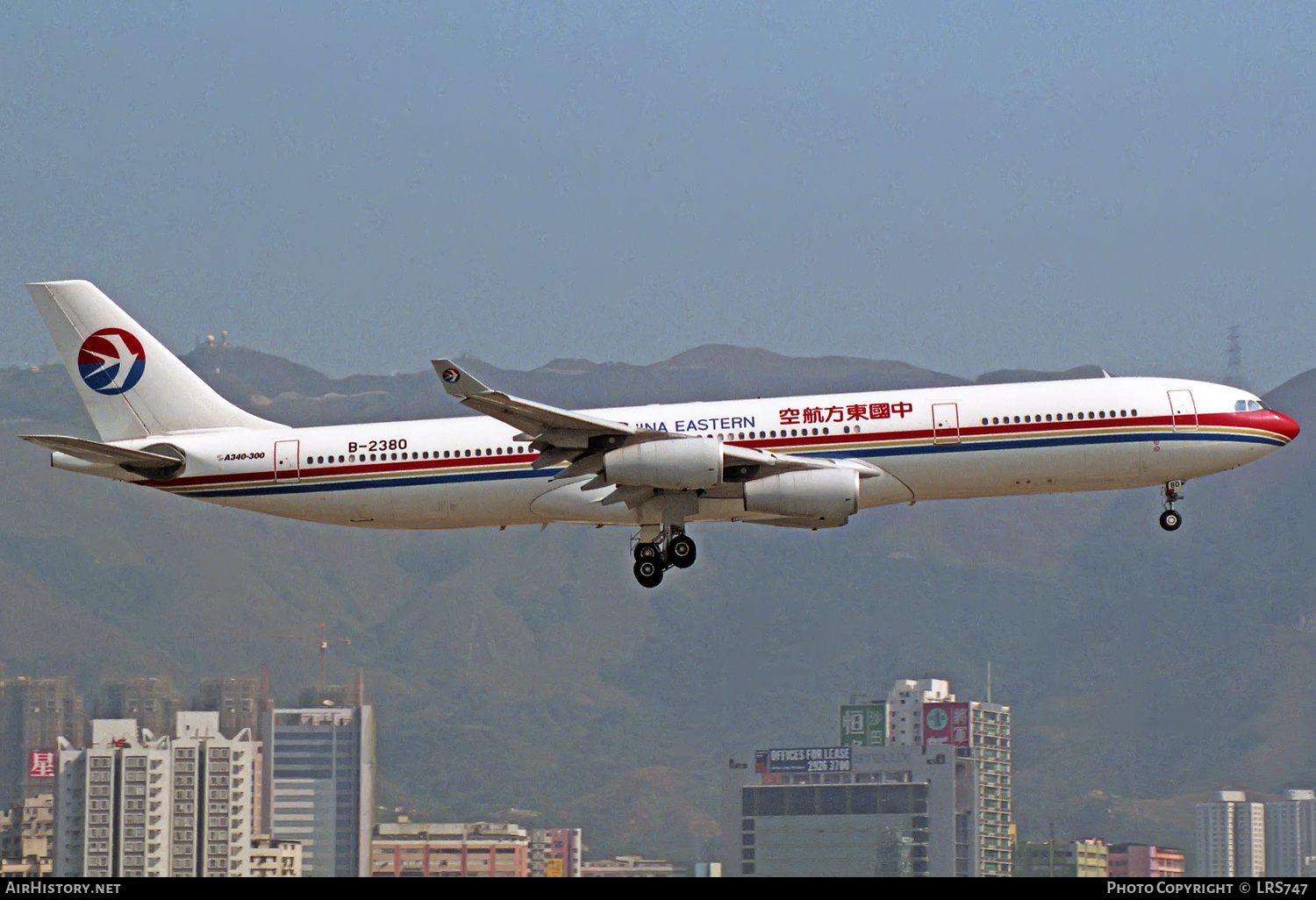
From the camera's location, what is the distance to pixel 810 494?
41625 millimetres

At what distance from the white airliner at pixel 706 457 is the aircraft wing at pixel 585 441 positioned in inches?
2.0

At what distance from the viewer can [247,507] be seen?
46750 millimetres

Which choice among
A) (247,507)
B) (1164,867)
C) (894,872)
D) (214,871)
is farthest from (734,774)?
(247,507)

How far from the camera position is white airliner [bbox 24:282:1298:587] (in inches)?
1651

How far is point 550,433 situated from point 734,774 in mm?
161693

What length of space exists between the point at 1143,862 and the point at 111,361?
156 metres

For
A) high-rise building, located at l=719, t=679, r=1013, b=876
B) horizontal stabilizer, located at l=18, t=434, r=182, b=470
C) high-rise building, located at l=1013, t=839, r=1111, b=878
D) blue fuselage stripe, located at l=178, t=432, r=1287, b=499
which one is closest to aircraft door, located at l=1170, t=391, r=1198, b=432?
blue fuselage stripe, located at l=178, t=432, r=1287, b=499

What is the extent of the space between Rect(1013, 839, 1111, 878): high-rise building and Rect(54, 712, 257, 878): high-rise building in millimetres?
73655

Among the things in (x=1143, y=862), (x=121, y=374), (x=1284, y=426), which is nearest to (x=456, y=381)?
(x=121, y=374)

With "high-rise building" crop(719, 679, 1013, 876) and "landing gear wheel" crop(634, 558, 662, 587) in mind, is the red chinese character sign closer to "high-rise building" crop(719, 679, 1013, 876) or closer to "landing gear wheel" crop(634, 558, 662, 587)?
"landing gear wheel" crop(634, 558, 662, 587)
